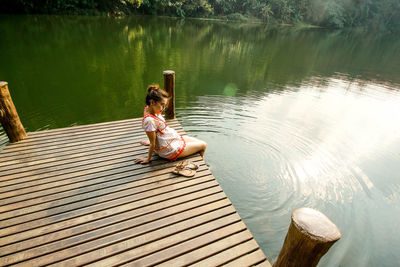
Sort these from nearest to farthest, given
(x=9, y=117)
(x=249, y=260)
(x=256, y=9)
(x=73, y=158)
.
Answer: (x=249, y=260), (x=73, y=158), (x=9, y=117), (x=256, y=9)

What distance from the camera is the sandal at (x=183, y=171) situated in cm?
320

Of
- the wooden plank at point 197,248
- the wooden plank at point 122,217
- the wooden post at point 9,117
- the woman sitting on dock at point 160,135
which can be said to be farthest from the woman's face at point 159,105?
the wooden post at point 9,117

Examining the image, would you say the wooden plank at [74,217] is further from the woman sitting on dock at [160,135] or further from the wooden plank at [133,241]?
the woman sitting on dock at [160,135]

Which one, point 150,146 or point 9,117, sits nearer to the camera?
point 150,146

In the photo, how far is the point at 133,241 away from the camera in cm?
223

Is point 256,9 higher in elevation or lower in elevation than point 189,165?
higher

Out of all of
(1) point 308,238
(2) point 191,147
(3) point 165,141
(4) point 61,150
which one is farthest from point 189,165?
(4) point 61,150

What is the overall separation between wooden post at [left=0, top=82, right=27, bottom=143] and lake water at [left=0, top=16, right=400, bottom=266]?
6.52 ft

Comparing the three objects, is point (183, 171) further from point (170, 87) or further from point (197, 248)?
point (170, 87)

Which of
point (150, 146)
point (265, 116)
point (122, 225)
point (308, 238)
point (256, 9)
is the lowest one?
point (265, 116)

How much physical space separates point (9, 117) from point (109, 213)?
2.81m

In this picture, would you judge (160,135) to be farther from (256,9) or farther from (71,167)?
(256,9)

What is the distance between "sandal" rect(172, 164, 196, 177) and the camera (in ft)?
10.5

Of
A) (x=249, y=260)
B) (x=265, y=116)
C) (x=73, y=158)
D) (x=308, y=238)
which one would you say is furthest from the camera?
(x=265, y=116)
